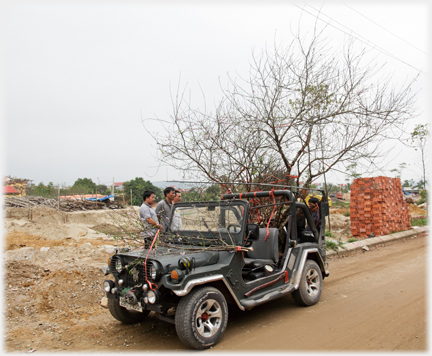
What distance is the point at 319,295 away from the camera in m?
5.42

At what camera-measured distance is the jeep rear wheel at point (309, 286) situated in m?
5.11

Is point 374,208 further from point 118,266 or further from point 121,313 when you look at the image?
point 118,266

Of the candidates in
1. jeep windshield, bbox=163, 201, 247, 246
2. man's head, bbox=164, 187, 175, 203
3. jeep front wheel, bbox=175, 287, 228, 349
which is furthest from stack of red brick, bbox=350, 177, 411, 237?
jeep front wheel, bbox=175, 287, 228, 349

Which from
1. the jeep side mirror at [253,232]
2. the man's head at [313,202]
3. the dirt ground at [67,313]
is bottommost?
the dirt ground at [67,313]

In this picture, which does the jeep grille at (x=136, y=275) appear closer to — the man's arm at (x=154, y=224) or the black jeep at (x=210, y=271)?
the black jeep at (x=210, y=271)

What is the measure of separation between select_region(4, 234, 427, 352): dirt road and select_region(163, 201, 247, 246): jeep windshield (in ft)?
3.97

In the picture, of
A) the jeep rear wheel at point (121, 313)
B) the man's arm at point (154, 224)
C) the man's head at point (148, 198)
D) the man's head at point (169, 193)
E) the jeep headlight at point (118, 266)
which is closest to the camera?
the jeep headlight at point (118, 266)

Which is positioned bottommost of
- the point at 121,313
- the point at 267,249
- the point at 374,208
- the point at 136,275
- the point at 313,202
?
the point at 121,313

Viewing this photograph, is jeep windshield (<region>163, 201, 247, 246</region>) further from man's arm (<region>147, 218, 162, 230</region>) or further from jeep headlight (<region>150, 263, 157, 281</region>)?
jeep headlight (<region>150, 263, 157, 281</region>)

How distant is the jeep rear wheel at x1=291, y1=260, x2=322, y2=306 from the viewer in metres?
5.11

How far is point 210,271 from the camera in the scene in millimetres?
3975

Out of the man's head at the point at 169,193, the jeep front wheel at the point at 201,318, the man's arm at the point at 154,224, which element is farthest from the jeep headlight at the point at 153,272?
the man's head at the point at 169,193

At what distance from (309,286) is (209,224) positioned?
2050 millimetres

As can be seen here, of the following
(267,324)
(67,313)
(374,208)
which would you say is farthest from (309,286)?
(374,208)
